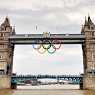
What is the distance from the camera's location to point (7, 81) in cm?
10294

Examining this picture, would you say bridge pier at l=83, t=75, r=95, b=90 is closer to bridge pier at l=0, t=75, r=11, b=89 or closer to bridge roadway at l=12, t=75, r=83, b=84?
bridge roadway at l=12, t=75, r=83, b=84

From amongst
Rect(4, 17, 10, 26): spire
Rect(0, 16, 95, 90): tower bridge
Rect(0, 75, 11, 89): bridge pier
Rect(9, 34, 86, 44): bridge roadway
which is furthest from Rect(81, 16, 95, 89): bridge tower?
Rect(4, 17, 10, 26): spire

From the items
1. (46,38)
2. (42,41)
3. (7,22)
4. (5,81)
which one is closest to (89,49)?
(46,38)

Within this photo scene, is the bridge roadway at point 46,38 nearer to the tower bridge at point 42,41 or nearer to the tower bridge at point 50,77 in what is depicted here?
the tower bridge at point 42,41

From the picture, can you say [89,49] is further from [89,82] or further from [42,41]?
[42,41]

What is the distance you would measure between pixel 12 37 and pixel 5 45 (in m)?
4.44

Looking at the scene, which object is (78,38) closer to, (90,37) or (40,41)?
(90,37)

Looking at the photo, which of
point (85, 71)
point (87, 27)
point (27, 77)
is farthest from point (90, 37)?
point (27, 77)

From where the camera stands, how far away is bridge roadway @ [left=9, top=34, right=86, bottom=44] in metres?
106

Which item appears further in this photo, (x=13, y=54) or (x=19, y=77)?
(x=13, y=54)

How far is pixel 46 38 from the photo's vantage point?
10656cm

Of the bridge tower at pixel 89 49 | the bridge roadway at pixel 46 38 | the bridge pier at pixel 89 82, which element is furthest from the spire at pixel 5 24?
the bridge pier at pixel 89 82

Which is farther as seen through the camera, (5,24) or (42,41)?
(5,24)

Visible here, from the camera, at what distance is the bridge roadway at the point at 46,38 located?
10644 centimetres
